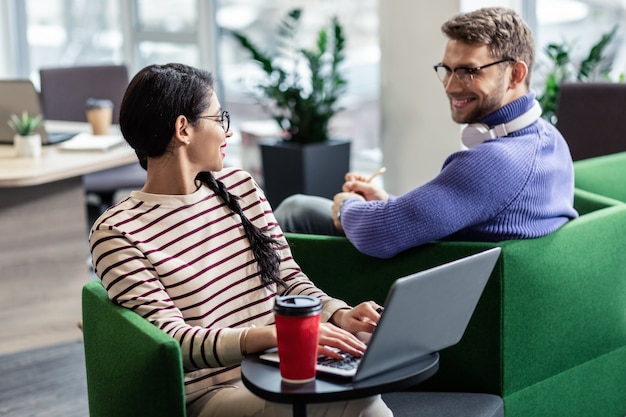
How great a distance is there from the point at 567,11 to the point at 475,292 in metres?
3.22

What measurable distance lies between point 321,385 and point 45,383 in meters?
1.98

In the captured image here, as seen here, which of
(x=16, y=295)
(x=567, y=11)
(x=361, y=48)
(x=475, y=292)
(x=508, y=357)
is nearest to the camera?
(x=475, y=292)

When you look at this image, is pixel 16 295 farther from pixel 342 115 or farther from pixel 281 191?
pixel 342 115

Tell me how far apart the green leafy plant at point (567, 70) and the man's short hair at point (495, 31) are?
1592 millimetres

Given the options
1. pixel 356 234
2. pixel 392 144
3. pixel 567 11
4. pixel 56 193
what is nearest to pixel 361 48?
pixel 392 144

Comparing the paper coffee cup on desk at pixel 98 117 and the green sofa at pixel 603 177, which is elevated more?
the paper coffee cup on desk at pixel 98 117

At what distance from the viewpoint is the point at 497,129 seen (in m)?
2.52

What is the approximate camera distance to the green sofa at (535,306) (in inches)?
91.9

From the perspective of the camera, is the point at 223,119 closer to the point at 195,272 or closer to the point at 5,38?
the point at 195,272

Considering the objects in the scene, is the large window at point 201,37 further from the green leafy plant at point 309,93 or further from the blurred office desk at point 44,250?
the blurred office desk at point 44,250

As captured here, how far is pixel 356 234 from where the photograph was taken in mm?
2465

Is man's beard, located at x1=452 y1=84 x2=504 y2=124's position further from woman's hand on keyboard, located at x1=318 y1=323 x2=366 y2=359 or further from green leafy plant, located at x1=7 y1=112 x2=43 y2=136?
green leafy plant, located at x1=7 y1=112 x2=43 y2=136

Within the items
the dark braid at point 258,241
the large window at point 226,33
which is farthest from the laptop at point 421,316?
the large window at point 226,33

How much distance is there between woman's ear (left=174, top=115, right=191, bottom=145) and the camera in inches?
80.6
